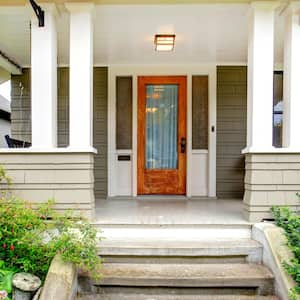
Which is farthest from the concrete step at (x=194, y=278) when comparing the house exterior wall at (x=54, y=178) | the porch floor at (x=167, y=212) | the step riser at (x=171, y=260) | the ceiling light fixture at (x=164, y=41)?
the ceiling light fixture at (x=164, y=41)

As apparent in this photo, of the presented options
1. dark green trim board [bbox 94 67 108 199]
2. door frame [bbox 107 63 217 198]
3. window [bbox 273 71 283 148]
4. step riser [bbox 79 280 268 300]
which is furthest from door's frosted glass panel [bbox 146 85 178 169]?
step riser [bbox 79 280 268 300]

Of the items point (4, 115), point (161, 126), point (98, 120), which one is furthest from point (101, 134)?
point (4, 115)

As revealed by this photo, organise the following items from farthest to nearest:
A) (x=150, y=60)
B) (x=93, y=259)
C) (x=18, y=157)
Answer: (x=150, y=60)
(x=18, y=157)
(x=93, y=259)

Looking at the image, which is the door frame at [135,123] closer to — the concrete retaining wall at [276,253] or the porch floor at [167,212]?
the porch floor at [167,212]

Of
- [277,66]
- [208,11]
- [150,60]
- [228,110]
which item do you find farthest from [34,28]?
[277,66]

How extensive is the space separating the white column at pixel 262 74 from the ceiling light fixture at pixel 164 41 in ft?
3.97

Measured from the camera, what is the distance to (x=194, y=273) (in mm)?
2760

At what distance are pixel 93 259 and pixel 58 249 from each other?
322 mm

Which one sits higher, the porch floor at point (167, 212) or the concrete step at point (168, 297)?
the porch floor at point (167, 212)

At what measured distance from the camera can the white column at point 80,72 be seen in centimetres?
337

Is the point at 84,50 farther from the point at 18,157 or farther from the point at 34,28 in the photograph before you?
the point at 18,157

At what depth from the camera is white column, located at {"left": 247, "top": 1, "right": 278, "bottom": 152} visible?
3338mm

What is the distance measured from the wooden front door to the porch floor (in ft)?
1.67

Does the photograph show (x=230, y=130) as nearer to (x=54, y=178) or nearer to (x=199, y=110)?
(x=199, y=110)
